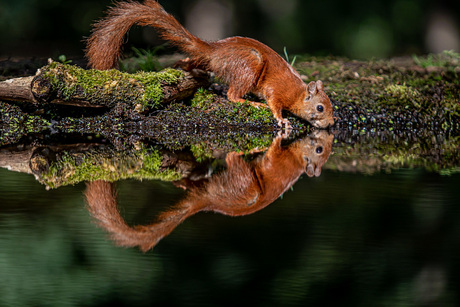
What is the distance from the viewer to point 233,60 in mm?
6926

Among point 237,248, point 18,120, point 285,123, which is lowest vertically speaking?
point 18,120

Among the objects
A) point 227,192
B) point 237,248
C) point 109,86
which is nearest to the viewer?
point 237,248

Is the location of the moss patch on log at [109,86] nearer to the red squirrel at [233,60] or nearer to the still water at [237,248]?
the red squirrel at [233,60]

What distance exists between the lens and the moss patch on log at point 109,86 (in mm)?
6948

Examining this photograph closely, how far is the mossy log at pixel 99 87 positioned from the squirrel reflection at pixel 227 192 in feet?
7.09

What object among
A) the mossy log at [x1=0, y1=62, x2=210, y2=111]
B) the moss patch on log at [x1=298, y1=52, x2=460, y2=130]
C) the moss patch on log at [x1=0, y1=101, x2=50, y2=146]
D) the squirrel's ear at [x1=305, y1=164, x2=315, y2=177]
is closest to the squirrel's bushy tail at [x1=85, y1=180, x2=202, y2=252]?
the squirrel's ear at [x1=305, y1=164, x2=315, y2=177]

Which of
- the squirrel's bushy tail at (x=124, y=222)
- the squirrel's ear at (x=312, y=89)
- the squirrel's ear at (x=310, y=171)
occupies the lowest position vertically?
the squirrel's ear at (x=312, y=89)

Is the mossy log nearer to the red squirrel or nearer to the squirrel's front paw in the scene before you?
the red squirrel

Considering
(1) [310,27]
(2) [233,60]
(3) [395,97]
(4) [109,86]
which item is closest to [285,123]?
(2) [233,60]

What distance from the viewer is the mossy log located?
22.4 ft

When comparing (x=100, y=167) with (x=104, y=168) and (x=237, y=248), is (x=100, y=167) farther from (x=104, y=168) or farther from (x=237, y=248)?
(x=237, y=248)

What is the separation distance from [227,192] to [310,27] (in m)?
9.97

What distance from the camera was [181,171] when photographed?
4.55 m

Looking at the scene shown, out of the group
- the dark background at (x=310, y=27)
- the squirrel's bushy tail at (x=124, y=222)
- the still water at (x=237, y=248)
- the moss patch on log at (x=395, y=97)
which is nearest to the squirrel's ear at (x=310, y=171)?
the still water at (x=237, y=248)
